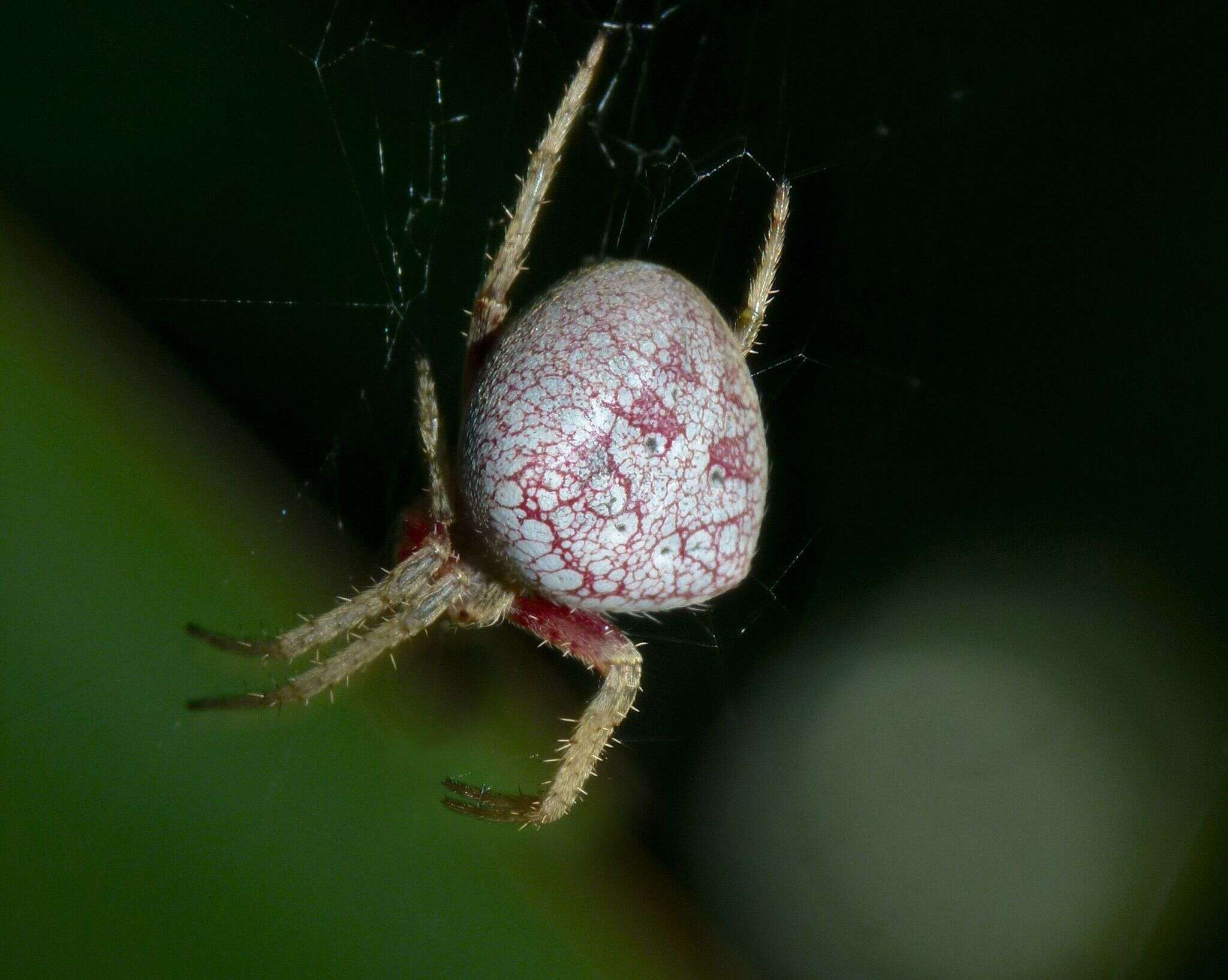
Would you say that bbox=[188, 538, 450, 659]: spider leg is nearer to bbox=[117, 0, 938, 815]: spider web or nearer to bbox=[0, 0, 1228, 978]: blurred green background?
bbox=[0, 0, 1228, 978]: blurred green background

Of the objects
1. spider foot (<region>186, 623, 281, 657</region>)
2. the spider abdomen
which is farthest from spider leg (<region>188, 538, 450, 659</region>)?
the spider abdomen

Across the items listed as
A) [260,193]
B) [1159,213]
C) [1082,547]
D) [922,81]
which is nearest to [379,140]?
[260,193]

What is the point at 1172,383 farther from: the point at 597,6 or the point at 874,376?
the point at 597,6

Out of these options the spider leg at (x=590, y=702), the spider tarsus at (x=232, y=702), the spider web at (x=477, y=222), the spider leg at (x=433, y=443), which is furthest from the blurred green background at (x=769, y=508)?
the spider leg at (x=433, y=443)

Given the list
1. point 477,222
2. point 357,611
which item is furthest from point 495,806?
point 477,222

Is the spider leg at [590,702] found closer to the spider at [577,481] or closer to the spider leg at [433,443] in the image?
the spider at [577,481]

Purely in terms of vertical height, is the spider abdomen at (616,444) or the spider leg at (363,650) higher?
the spider abdomen at (616,444)

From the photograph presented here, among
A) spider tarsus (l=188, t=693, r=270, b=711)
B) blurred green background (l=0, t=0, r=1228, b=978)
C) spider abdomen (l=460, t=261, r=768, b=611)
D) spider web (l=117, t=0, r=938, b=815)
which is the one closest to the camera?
spider abdomen (l=460, t=261, r=768, b=611)
